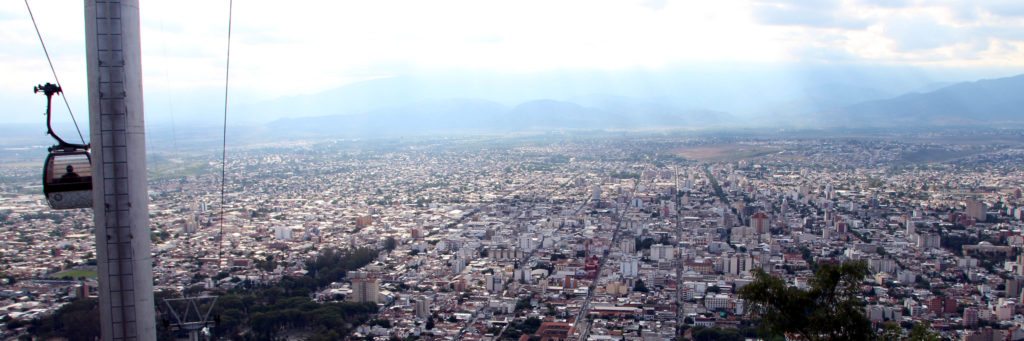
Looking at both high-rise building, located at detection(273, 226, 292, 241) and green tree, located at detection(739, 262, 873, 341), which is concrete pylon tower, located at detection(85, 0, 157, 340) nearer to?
green tree, located at detection(739, 262, 873, 341)

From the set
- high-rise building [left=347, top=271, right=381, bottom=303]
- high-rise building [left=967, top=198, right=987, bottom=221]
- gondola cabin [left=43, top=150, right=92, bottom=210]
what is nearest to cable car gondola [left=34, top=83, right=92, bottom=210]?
gondola cabin [left=43, top=150, right=92, bottom=210]

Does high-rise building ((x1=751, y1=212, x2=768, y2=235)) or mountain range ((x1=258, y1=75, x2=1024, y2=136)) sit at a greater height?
mountain range ((x1=258, y1=75, x2=1024, y2=136))

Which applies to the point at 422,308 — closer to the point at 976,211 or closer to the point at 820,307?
the point at 820,307

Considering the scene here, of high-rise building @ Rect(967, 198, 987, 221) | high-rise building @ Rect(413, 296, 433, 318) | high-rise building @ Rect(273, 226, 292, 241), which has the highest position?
high-rise building @ Rect(967, 198, 987, 221)

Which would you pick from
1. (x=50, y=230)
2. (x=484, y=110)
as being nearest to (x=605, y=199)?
(x=50, y=230)

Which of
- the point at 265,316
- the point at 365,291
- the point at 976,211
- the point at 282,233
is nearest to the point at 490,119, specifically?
the point at 976,211

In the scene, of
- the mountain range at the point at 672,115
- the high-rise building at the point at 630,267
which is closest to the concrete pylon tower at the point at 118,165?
the high-rise building at the point at 630,267
